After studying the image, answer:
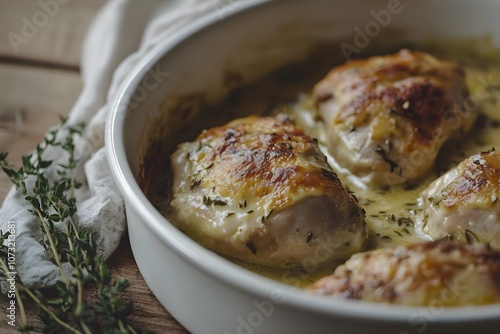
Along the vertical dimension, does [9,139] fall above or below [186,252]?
below

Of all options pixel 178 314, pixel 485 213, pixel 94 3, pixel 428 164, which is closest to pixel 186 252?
pixel 178 314

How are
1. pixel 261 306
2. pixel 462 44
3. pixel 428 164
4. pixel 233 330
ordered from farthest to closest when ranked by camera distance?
1. pixel 462 44
2. pixel 428 164
3. pixel 233 330
4. pixel 261 306

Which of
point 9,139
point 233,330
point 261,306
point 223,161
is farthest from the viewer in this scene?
point 9,139

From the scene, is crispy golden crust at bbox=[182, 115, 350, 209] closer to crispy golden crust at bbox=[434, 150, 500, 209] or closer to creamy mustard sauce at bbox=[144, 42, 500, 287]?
creamy mustard sauce at bbox=[144, 42, 500, 287]

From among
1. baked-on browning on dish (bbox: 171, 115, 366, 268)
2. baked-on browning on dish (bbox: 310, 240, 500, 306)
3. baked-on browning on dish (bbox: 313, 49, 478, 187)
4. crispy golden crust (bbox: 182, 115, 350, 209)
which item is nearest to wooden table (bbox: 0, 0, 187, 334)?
baked-on browning on dish (bbox: 171, 115, 366, 268)

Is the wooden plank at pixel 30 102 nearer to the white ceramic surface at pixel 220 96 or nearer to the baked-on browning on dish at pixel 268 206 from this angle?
the white ceramic surface at pixel 220 96

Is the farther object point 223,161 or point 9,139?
point 9,139

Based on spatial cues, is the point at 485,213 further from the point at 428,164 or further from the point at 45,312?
the point at 45,312
